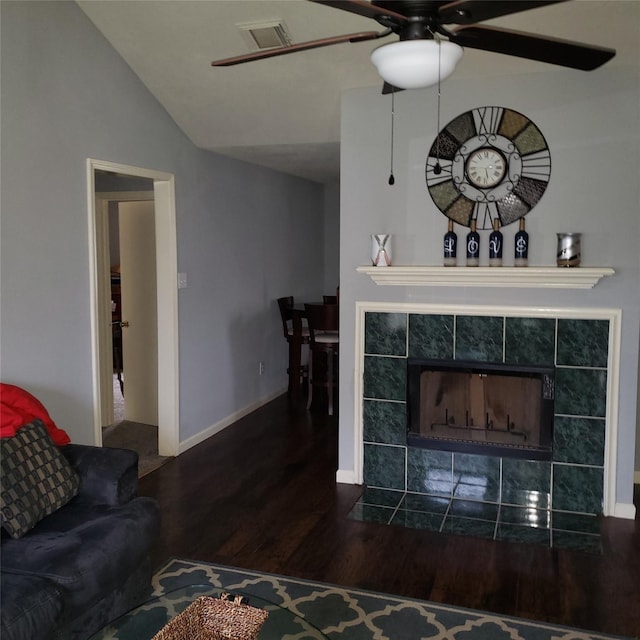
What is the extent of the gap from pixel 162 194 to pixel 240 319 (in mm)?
1508

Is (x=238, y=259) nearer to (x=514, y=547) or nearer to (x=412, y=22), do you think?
(x=514, y=547)

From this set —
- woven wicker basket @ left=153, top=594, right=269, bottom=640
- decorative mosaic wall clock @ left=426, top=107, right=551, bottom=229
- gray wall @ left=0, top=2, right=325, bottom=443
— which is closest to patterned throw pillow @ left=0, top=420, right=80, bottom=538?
gray wall @ left=0, top=2, right=325, bottom=443

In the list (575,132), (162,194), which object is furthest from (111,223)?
(575,132)

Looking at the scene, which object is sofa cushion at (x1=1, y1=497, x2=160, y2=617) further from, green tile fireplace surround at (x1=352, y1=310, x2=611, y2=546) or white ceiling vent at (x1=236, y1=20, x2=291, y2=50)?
white ceiling vent at (x1=236, y1=20, x2=291, y2=50)

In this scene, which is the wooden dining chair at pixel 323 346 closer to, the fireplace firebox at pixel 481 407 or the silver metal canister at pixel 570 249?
the fireplace firebox at pixel 481 407

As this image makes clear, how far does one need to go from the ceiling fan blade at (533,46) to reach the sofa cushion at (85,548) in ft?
7.05

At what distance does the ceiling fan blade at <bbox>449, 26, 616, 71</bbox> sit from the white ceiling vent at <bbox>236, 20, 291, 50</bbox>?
1.66 m

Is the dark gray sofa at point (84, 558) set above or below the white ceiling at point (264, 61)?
below

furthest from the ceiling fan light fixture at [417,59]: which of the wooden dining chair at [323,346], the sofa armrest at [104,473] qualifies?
the wooden dining chair at [323,346]

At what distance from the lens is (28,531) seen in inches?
98.5

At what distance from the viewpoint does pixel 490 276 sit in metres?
3.72

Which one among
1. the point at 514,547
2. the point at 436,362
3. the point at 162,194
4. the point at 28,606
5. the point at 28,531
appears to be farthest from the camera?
the point at 162,194

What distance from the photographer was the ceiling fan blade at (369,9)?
1861 mm

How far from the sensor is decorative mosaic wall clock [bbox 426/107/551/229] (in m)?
3.70
